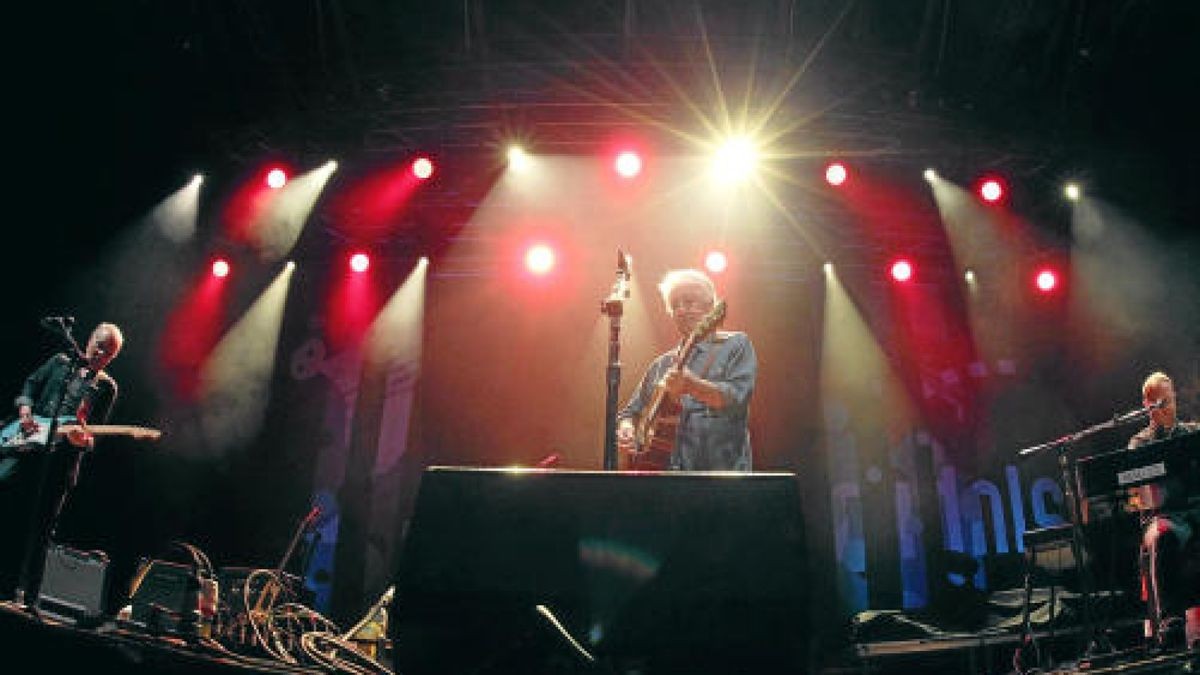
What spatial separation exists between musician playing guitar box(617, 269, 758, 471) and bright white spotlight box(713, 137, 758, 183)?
146 inches

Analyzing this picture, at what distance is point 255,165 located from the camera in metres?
8.26

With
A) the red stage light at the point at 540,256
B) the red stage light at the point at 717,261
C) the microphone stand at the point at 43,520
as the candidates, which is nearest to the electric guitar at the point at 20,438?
the microphone stand at the point at 43,520

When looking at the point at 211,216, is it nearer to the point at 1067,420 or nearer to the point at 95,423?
the point at 95,423

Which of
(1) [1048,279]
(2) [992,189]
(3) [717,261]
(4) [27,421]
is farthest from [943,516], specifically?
(4) [27,421]

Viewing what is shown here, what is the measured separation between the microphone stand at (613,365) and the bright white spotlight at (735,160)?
3.76 metres

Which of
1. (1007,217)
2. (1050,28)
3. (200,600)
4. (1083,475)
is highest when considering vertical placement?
(1050,28)

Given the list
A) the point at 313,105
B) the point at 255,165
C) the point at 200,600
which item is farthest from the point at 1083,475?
the point at 255,165

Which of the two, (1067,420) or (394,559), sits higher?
(1067,420)

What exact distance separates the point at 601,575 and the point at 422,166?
715cm

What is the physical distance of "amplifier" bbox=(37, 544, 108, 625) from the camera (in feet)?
17.7

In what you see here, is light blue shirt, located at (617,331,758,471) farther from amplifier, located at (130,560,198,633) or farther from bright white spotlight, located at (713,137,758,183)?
bright white spotlight, located at (713,137,758,183)

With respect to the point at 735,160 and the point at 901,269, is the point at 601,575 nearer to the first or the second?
the point at 735,160

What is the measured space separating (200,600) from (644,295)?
5513 millimetres

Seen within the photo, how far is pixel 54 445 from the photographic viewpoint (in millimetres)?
5199
